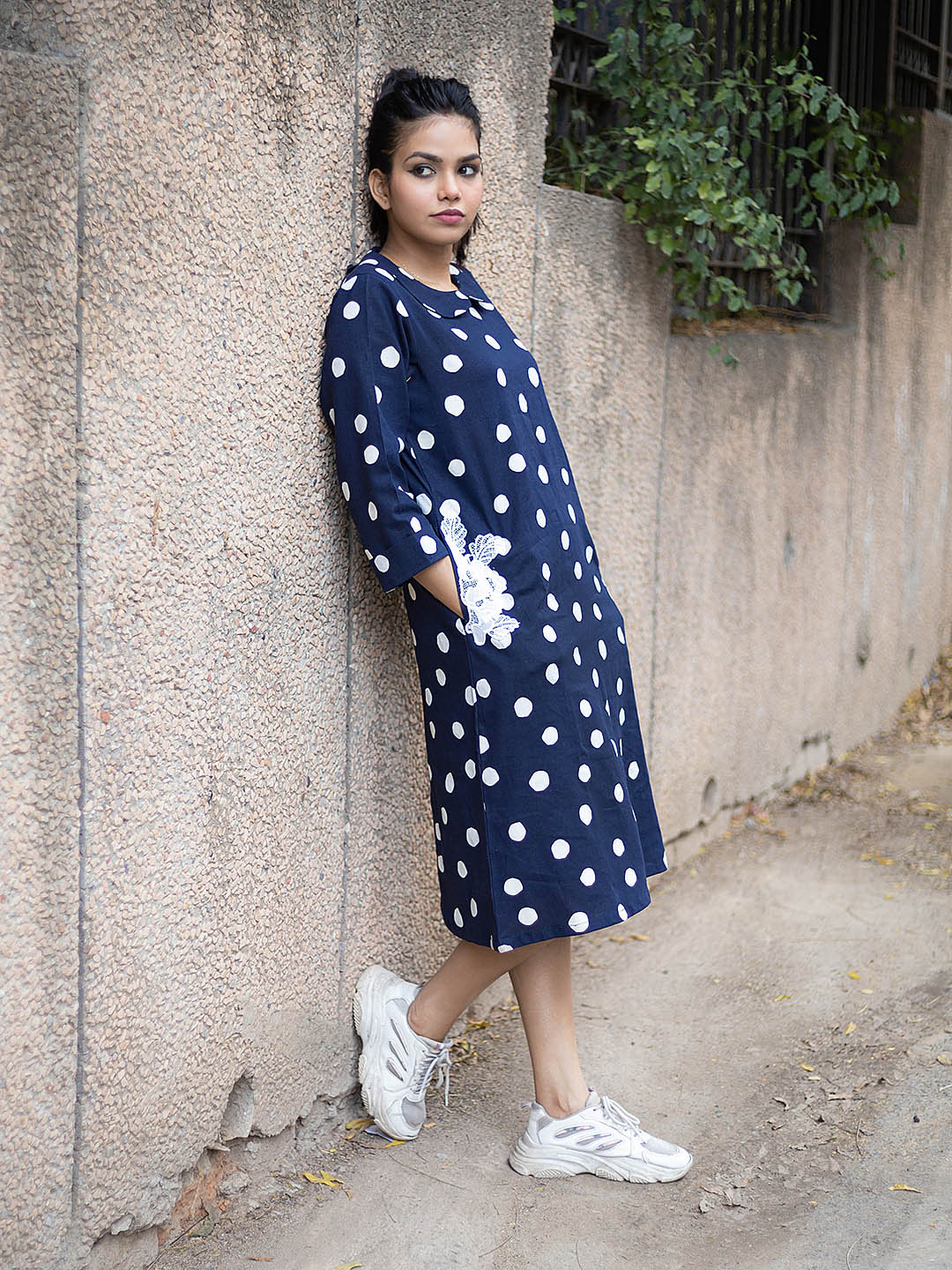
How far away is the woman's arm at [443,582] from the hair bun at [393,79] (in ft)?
2.75

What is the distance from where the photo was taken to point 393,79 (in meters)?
2.34

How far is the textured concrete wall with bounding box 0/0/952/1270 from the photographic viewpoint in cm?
179

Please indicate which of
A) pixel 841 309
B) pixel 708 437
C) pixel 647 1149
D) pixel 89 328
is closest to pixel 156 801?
pixel 89 328

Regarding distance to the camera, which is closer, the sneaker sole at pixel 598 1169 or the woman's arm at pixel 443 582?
the woman's arm at pixel 443 582

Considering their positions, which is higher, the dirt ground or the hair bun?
Answer: the hair bun

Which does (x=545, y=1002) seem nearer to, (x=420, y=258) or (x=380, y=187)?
(x=420, y=258)

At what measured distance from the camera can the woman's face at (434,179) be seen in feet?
7.41

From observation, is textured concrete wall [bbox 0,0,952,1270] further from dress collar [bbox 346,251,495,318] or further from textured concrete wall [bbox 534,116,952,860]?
textured concrete wall [bbox 534,116,952,860]

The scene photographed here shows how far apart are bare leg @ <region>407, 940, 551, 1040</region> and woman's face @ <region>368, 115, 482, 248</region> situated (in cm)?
129

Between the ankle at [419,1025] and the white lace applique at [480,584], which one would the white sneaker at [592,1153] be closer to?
Answer: the ankle at [419,1025]

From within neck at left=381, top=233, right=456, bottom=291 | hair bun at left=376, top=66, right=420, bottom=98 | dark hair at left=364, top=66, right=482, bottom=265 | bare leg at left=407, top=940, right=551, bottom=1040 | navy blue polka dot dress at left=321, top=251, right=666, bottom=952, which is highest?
hair bun at left=376, top=66, right=420, bottom=98

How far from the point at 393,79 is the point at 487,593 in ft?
3.03

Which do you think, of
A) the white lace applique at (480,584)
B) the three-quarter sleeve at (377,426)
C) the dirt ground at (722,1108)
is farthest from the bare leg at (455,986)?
the three-quarter sleeve at (377,426)

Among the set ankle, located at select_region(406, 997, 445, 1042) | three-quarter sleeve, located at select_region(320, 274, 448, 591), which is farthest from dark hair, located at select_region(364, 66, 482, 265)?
ankle, located at select_region(406, 997, 445, 1042)
